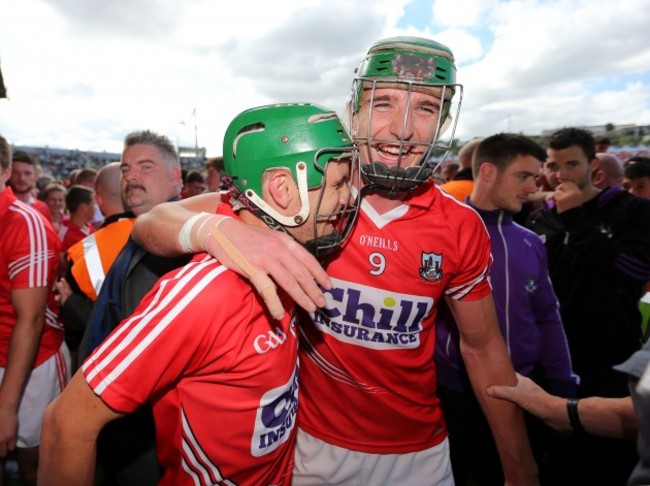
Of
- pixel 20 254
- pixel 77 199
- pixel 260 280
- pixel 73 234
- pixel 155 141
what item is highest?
pixel 155 141

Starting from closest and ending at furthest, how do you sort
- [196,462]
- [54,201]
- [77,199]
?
[196,462] → [77,199] → [54,201]

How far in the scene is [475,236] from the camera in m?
1.86

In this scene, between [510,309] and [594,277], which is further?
[594,277]

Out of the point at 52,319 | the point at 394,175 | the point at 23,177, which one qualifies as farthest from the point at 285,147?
the point at 23,177

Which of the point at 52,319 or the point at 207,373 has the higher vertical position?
the point at 207,373

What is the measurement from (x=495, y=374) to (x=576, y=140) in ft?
9.08

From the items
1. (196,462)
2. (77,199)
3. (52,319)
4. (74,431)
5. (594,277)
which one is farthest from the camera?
(77,199)

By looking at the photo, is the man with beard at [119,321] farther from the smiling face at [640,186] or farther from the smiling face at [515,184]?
the smiling face at [640,186]

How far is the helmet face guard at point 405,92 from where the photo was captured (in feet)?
5.65

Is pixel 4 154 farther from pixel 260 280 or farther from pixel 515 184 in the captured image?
pixel 515 184

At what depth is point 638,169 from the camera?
210 inches

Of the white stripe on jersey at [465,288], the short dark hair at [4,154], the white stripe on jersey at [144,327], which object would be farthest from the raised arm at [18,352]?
the white stripe on jersey at [465,288]

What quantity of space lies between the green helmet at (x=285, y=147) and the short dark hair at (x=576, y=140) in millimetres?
3144

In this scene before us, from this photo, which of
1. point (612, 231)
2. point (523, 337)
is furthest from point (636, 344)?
point (523, 337)
